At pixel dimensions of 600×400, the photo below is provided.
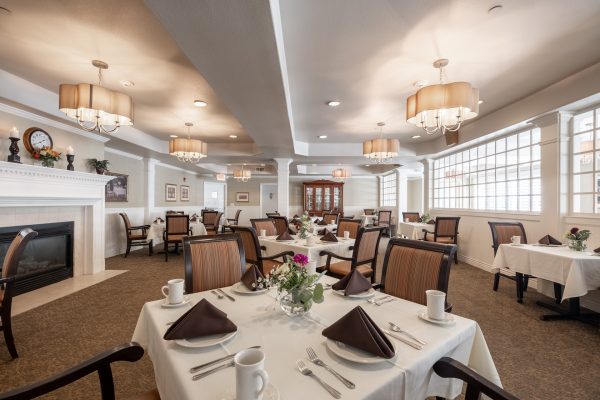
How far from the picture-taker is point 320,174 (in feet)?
36.0

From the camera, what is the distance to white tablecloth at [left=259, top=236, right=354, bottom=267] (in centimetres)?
290

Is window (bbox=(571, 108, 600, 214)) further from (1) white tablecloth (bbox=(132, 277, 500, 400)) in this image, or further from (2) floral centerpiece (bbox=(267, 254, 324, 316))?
(2) floral centerpiece (bbox=(267, 254, 324, 316))

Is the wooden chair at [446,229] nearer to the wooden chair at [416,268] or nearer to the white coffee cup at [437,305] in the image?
the wooden chair at [416,268]

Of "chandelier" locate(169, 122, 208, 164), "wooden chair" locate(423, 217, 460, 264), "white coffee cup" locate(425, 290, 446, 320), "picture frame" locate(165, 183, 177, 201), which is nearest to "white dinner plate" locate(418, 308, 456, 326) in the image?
"white coffee cup" locate(425, 290, 446, 320)

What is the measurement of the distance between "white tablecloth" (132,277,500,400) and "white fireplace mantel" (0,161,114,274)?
341 centimetres

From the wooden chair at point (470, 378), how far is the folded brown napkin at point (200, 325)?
2.38ft

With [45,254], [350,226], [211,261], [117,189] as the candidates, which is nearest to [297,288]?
[211,261]

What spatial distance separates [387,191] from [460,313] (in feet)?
27.7

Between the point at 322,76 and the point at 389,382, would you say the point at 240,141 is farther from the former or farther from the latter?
the point at 389,382

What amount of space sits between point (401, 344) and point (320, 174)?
10.2 metres

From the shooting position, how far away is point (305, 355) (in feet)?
2.85

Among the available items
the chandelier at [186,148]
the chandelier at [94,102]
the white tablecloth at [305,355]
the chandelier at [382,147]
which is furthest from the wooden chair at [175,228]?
the white tablecloth at [305,355]

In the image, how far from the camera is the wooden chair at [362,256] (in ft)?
8.86

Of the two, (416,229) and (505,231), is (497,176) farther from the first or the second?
(416,229)
